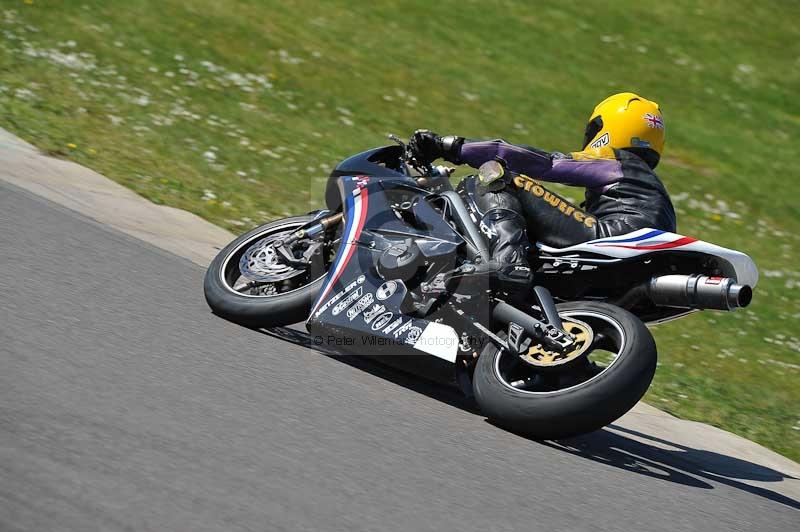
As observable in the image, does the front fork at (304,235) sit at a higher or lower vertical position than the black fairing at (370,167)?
lower

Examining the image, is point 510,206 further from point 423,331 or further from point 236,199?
point 236,199

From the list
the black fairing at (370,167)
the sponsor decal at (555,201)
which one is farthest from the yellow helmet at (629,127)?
the black fairing at (370,167)

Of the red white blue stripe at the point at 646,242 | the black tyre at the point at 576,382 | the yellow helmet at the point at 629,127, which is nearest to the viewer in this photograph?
the black tyre at the point at 576,382

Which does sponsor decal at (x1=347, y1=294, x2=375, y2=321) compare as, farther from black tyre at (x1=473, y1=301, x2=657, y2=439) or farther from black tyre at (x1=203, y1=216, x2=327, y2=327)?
black tyre at (x1=473, y1=301, x2=657, y2=439)

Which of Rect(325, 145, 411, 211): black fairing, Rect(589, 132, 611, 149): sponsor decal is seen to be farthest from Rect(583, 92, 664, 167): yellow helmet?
Rect(325, 145, 411, 211): black fairing

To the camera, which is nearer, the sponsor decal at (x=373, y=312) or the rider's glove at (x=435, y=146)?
the sponsor decal at (x=373, y=312)

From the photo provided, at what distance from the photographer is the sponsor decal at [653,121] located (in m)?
5.71

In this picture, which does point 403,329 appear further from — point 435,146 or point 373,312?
point 435,146

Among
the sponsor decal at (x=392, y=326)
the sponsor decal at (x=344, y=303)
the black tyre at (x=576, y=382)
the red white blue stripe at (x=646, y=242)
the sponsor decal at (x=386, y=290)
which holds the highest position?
the red white blue stripe at (x=646, y=242)

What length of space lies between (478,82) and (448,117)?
5.23ft

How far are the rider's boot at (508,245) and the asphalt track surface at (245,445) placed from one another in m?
0.69

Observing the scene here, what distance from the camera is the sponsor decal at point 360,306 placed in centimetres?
542

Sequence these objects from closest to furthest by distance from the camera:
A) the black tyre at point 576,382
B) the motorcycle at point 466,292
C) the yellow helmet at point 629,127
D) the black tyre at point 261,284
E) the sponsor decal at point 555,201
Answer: the black tyre at point 576,382 < the motorcycle at point 466,292 < the sponsor decal at point 555,201 < the black tyre at point 261,284 < the yellow helmet at point 629,127

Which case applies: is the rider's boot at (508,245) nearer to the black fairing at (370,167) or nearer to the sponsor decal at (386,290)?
the sponsor decal at (386,290)
